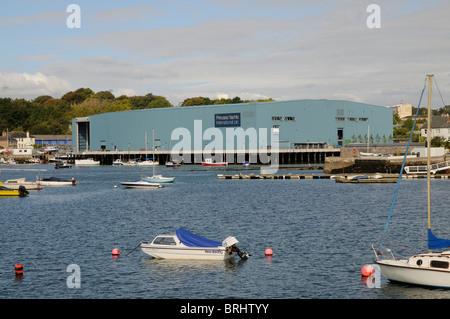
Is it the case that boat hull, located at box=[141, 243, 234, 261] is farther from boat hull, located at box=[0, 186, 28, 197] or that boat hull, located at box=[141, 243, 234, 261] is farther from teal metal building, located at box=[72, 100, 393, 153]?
teal metal building, located at box=[72, 100, 393, 153]

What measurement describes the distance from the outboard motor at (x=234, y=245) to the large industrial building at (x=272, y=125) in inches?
5220

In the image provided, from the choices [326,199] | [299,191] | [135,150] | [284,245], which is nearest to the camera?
Answer: [284,245]

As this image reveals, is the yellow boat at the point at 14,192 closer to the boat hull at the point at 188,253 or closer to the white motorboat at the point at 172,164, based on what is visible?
the boat hull at the point at 188,253

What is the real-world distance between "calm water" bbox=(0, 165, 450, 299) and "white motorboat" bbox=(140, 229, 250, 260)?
0.61 m

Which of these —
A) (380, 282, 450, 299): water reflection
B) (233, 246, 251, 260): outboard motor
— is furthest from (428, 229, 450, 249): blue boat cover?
(233, 246, 251, 260): outboard motor

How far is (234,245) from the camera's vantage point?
1565 inches

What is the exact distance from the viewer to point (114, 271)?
37125 mm

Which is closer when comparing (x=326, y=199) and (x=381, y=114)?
(x=326, y=199)

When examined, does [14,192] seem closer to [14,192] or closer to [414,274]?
[14,192]

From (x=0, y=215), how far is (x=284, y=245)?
1456 inches

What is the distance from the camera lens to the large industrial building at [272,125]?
17325cm

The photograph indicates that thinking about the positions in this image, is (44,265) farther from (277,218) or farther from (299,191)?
(299,191)

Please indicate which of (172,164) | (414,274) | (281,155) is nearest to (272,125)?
(281,155)
